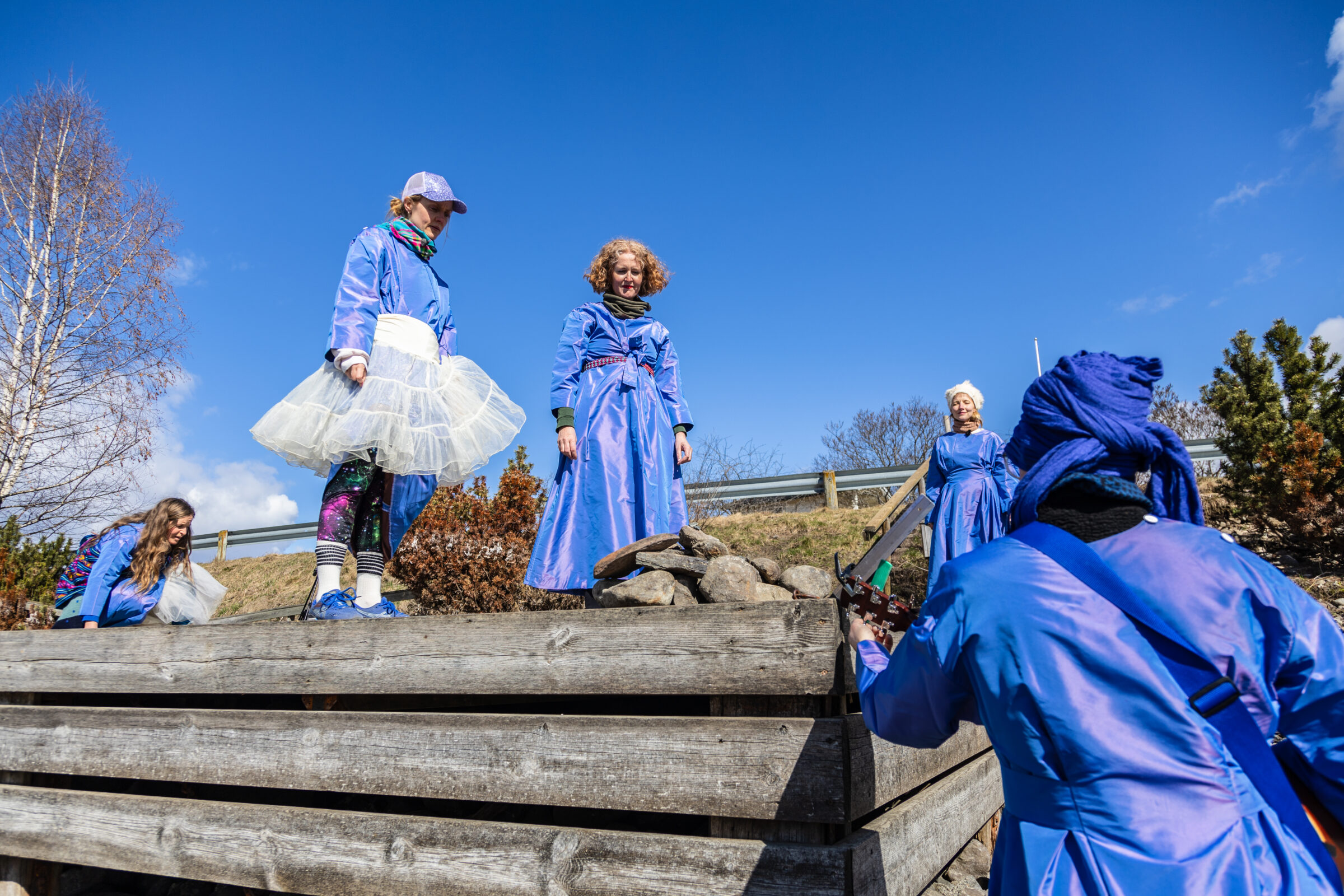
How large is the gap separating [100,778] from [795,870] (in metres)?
3.54

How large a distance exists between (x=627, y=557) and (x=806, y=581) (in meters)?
1.17

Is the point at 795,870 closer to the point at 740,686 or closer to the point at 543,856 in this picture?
the point at 740,686

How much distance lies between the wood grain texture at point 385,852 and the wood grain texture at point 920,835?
146 millimetres

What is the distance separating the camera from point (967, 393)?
247 inches

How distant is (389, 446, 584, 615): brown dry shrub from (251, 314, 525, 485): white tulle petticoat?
14.0ft

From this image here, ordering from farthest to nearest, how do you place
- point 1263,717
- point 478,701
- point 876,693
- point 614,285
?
point 614,285 → point 478,701 → point 876,693 → point 1263,717

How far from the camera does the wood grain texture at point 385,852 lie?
198 cm

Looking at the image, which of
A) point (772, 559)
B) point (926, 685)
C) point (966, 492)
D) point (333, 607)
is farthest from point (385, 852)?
point (772, 559)

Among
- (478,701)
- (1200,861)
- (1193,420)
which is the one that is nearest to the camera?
(1200,861)

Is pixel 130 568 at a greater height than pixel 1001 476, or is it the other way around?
pixel 1001 476

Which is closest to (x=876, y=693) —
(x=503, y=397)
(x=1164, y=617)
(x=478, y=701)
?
(x=1164, y=617)

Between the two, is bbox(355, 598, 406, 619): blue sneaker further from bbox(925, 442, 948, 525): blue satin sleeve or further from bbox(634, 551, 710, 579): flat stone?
bbox(925, 442, 948, 525): blue satin sleeve

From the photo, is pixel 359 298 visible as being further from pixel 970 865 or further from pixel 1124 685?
pixel 970 865

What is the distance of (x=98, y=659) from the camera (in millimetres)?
3299
